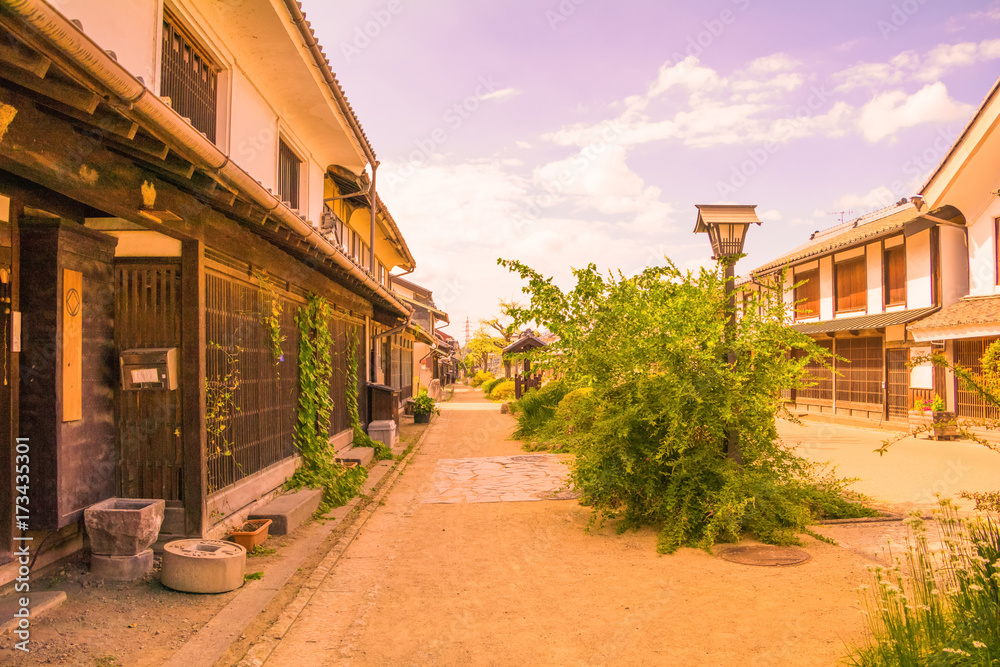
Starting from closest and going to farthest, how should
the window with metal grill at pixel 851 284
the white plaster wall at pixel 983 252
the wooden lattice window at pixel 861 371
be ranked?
the white plaster wall at pixel 983 252
the wooden lattice window at pixel 861 371
the window with metal grill at pixel 851 284

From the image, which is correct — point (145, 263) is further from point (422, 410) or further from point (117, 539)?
point (422, 410)

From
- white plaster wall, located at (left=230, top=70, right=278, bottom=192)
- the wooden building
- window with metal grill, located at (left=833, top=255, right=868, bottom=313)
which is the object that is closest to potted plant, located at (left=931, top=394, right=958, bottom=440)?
window with metal grill, located at (left=833, top=255, right=868, bottom=313)

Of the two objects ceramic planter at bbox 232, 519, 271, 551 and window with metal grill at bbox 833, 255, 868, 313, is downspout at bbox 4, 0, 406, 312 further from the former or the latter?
window with metal grill at bbox 833, 255, 868, 313

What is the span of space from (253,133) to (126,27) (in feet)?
10.4

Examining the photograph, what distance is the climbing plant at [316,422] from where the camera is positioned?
8.57m

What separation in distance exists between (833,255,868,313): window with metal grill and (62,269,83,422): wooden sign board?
73.8 ft

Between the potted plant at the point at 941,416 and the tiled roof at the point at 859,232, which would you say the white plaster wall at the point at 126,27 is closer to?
the tiled roof at the point at 859,232

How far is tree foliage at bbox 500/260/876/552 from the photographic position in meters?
6.54

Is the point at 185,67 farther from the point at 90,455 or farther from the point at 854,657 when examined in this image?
the point at 854,657

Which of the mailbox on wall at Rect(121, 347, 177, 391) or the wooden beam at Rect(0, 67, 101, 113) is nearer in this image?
the wooden beam at Rect(0, 67, 101, 113)

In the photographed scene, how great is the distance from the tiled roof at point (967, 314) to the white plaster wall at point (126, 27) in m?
16.6

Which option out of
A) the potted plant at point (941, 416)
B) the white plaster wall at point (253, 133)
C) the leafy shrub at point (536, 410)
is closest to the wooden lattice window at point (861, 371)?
the potted plant at point (941, 416)

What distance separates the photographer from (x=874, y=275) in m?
20.9

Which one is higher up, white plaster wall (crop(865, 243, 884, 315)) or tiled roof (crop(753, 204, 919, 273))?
tiled roof (crop(753, 204, 919, 273))
